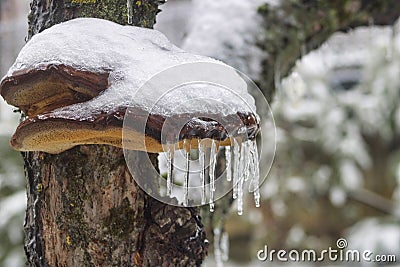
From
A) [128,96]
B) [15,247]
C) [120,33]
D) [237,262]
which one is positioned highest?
[120,33]

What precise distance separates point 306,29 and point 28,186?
99 centimetres

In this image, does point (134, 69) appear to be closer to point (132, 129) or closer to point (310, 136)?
point (132, 129)

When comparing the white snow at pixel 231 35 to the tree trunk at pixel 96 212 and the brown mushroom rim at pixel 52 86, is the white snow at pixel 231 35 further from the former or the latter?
the brown mushroom rim at pixel 52 86

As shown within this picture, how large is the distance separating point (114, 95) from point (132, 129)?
0.19ft

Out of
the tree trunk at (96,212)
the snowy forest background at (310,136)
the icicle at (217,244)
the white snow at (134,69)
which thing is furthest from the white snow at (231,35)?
Answer: the white snow at (134,69)

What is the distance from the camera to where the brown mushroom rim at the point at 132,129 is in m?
0.62

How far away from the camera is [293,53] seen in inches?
59.7

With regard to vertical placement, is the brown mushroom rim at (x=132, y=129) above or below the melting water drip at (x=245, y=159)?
above

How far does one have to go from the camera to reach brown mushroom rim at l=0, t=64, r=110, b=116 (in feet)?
2.14

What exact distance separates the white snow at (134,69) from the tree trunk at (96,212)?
0.13 metres

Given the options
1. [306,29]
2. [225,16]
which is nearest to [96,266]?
[225,16]

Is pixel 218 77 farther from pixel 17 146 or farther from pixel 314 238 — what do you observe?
pixel 314 238

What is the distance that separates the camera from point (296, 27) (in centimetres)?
148
